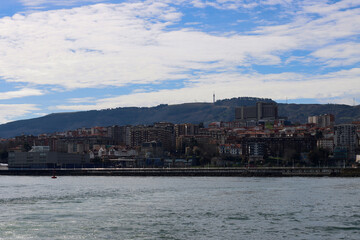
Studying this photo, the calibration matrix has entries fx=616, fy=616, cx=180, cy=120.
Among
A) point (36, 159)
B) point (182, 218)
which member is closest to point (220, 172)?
point (36, 159)

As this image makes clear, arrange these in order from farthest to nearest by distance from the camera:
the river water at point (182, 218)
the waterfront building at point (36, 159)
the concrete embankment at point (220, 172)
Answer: the waterfront building at point (36, 159), the concrete embankment at point (220, 172), the river water at point (182, 218)

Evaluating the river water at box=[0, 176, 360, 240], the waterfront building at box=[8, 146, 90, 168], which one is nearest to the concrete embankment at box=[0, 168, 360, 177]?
the waterfront building at box=[8, 146, 90, 168]

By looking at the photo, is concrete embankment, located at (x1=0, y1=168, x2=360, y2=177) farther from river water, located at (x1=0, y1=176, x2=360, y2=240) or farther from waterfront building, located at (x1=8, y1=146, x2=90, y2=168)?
river water, located at (x1=0, y1=176, x2=360, y2=240)

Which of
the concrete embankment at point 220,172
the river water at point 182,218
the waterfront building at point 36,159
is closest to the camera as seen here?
the river water at point 182,218

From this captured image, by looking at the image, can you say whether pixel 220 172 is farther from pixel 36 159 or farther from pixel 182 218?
pixel 182 218

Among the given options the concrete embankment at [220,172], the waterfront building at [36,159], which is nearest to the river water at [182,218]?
the concrete embankment at [220,172]

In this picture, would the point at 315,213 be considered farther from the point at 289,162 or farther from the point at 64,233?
the point at 289,162

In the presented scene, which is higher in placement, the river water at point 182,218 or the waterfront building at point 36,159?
the waterfront building at point 36,159

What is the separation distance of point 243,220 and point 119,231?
7957 millimetres

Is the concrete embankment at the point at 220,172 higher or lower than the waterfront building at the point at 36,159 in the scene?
lower

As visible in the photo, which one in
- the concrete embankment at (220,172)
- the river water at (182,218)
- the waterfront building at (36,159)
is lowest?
the river water at (182,218)

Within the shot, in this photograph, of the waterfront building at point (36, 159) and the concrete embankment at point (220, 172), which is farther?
the waterfront building at point (36, 159)

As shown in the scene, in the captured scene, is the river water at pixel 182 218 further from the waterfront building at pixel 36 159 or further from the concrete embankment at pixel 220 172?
the waterfront building at pixel 36 159

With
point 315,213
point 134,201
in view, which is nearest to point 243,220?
point 315,213
